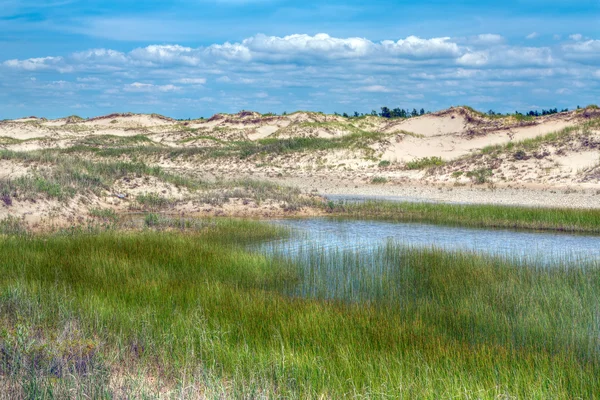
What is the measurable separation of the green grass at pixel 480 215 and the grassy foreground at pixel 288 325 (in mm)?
8276

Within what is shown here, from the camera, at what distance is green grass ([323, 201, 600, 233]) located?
67.4 ft

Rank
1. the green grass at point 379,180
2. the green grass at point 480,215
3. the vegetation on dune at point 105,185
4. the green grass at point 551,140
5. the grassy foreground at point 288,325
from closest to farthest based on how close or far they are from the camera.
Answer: the grassy foreground at point 288,325
the green grass at point 480,215
the vegetation on dune at point 105,185
the green grass at point 551,140
the green grass at point 379,180

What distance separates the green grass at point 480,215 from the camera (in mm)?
20547

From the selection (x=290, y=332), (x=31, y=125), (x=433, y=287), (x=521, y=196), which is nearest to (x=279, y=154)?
(x=521, y=196)

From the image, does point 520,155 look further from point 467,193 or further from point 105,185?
point 105,185

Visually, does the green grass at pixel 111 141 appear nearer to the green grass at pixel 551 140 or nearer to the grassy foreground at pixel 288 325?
the green grass at pixel 551 140

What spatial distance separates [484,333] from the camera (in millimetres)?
8586

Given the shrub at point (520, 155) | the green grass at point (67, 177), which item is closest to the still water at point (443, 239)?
the green grass at point (67, 177)

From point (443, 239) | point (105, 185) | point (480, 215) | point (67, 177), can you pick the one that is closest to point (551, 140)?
point (480, 215)

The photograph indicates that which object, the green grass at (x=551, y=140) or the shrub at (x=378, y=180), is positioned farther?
the shrub at (x=378, y=180)

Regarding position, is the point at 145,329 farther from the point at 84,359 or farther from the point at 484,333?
the point at 484,333

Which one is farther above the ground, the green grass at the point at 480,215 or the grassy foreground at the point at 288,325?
the grassy foreground at the point at 288,325

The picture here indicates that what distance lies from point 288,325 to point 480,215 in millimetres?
15788

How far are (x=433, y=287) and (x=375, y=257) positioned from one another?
3.00 metres
